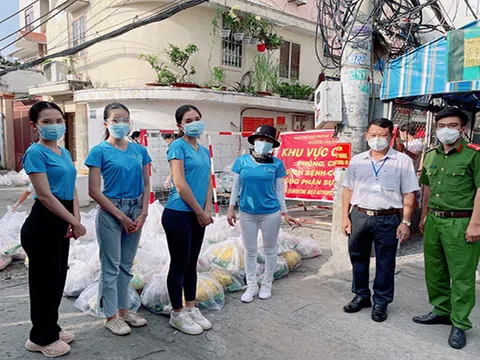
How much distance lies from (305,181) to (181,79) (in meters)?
5.15

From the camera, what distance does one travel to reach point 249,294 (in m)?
3.79

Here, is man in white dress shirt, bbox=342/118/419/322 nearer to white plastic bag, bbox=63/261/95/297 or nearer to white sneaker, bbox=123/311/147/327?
white sneaker, bbox=123/311/147/327

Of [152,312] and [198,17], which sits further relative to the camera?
[198,17]

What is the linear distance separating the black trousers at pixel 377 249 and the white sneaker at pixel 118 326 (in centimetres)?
208

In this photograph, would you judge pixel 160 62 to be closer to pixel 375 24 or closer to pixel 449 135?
pixel 375 24

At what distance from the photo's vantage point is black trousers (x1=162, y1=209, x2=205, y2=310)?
299 centimetres

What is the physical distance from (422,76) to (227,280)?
3303mm

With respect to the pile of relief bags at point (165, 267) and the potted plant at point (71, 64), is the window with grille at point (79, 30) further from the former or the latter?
the pile of relief bags at point (165, 267)

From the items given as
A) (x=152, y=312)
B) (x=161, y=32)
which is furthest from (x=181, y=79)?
(x=152, y=312)

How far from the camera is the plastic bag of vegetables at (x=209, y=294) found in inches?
140

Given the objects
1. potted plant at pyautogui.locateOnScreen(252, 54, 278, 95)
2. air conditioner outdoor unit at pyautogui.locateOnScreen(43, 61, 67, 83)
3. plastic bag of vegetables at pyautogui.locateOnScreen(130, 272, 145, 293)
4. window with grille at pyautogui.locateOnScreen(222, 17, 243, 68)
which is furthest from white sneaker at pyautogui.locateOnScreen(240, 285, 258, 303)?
air conditioner outdoor unit at pyautogui.locateOnScreen(43, 61, 67, 83)

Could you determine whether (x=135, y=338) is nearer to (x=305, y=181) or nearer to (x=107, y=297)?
(x=107, y=297)

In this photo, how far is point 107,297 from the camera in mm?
2977

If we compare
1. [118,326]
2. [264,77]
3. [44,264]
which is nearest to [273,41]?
[264,77]
